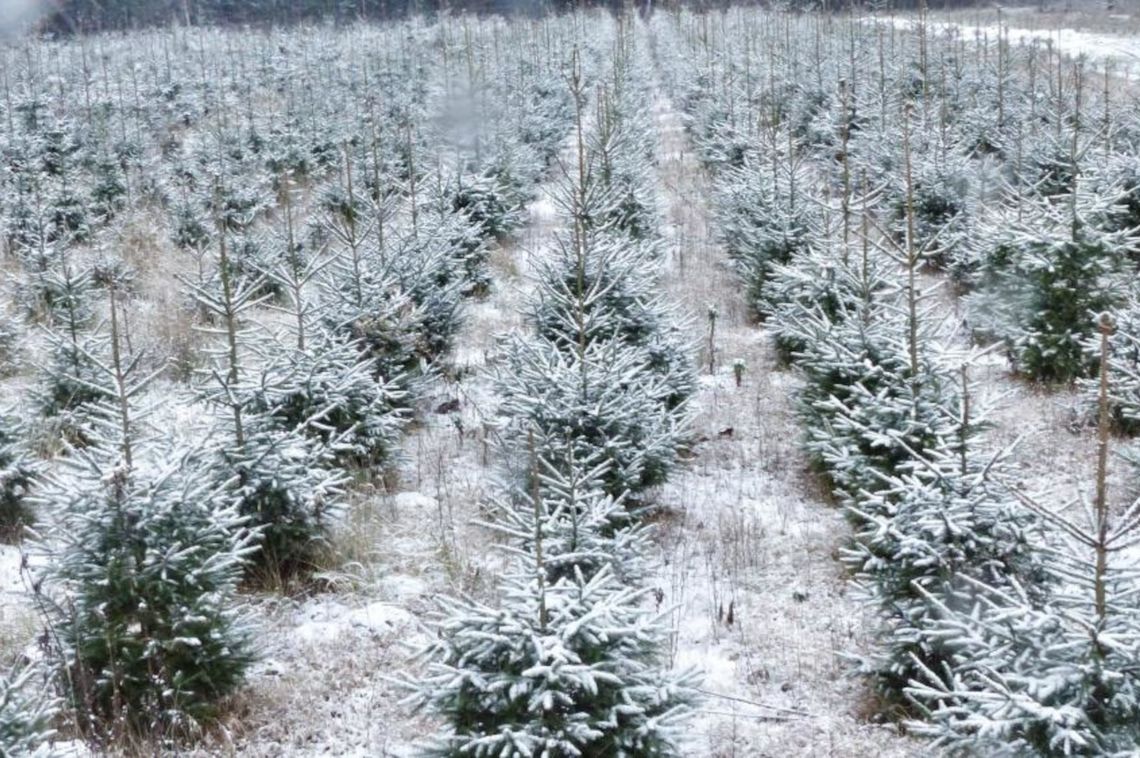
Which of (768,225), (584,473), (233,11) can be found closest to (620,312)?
(584,473)

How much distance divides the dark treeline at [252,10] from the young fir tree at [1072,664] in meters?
40.1

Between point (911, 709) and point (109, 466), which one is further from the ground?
point (109, 466)

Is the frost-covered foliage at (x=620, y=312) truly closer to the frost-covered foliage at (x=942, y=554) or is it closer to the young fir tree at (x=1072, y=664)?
the frost-covered foliage at (x=942, y=554)

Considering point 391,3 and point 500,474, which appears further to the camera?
point 391,3

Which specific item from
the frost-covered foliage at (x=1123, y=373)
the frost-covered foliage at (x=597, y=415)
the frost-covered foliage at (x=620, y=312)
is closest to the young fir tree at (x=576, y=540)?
the frost-covered foliage at (x=597, y=415)

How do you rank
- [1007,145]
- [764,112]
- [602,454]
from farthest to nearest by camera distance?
[764,112] → [1007,145] → [602,454]

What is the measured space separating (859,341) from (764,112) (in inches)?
391

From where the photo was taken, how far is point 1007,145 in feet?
43.9

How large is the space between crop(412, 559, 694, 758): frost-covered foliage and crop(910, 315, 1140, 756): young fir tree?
0.93 m

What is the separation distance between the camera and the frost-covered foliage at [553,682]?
321 cm

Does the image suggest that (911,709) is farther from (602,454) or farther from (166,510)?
(166,510)

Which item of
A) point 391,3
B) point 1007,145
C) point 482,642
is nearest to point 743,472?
point 482,642

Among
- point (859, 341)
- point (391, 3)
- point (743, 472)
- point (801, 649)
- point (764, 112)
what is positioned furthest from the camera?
point (391, 3)

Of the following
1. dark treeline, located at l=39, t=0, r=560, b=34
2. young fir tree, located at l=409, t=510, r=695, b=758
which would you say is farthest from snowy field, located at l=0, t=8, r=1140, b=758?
dark treeline, located at l=39, t=0, r=560, b=34
